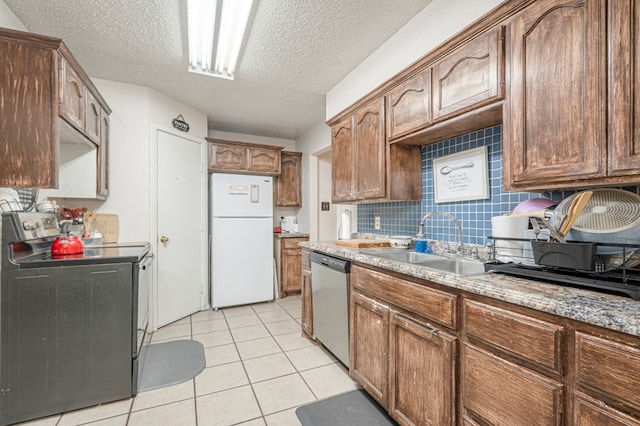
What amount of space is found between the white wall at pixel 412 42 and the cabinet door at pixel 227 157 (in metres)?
1.74

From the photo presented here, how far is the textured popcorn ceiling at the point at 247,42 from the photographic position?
187 cm

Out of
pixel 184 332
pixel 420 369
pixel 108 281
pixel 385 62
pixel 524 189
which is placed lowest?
pixel 184 332

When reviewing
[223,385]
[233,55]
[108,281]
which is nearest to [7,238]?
[108,281]

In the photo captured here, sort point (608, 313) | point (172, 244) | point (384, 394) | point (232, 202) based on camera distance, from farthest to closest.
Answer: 1. point (232, 202)
2. point (172, 244)
3. point (384, 394)
4. point (608, 313)

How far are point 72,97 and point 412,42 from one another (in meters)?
2.35

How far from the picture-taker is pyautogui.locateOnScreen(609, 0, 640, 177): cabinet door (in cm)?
97

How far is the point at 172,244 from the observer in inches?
128

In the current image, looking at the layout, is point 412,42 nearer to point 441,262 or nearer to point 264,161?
point 441,262

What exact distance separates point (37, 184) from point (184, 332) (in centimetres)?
193

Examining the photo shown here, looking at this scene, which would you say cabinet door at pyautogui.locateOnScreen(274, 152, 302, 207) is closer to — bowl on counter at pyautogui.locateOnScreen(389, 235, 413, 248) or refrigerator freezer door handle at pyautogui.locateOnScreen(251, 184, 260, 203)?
refrigerator freezer door handle at pyautogui.locateOnScreen(251, 184, 260, 203)

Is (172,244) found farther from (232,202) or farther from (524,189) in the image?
(524,189)

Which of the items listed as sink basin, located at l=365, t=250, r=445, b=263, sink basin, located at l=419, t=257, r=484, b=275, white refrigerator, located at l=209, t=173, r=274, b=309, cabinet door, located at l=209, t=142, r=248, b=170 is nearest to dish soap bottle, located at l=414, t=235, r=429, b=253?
sink basin, located at l=365, t=250, r=445, b=263

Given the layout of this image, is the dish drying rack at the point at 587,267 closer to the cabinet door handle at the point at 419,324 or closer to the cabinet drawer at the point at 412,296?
the cabinet drawer at the point at 412,296

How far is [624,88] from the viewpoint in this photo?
38.8 inches
